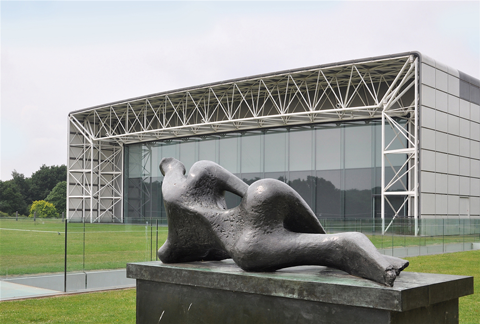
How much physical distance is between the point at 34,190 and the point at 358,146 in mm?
68389

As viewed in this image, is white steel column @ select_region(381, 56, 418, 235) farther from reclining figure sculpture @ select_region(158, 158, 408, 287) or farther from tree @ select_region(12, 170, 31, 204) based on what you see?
tree @ select_region(12, 170, 31, 204)

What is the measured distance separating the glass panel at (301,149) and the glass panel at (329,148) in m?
0.55

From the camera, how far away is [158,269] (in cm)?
541

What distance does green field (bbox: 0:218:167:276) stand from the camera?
11.9 meters

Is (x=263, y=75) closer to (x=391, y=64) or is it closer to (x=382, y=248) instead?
(x=391, y=64)

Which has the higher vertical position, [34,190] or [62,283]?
[34,190]

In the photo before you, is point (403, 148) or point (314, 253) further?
point (403, 148)

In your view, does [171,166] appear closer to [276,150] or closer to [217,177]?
[217,177]

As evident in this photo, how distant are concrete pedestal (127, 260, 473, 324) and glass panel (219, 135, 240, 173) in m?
29.9

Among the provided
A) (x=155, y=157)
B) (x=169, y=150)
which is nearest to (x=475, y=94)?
(x=169, y=150)

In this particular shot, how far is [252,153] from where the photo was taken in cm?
3478

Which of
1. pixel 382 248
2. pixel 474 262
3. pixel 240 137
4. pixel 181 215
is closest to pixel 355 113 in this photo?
pixel 240 137

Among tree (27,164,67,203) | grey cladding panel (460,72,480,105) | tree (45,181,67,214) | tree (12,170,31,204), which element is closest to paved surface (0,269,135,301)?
grey cladding panel (460,72,480,105)

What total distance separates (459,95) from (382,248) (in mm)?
13414
